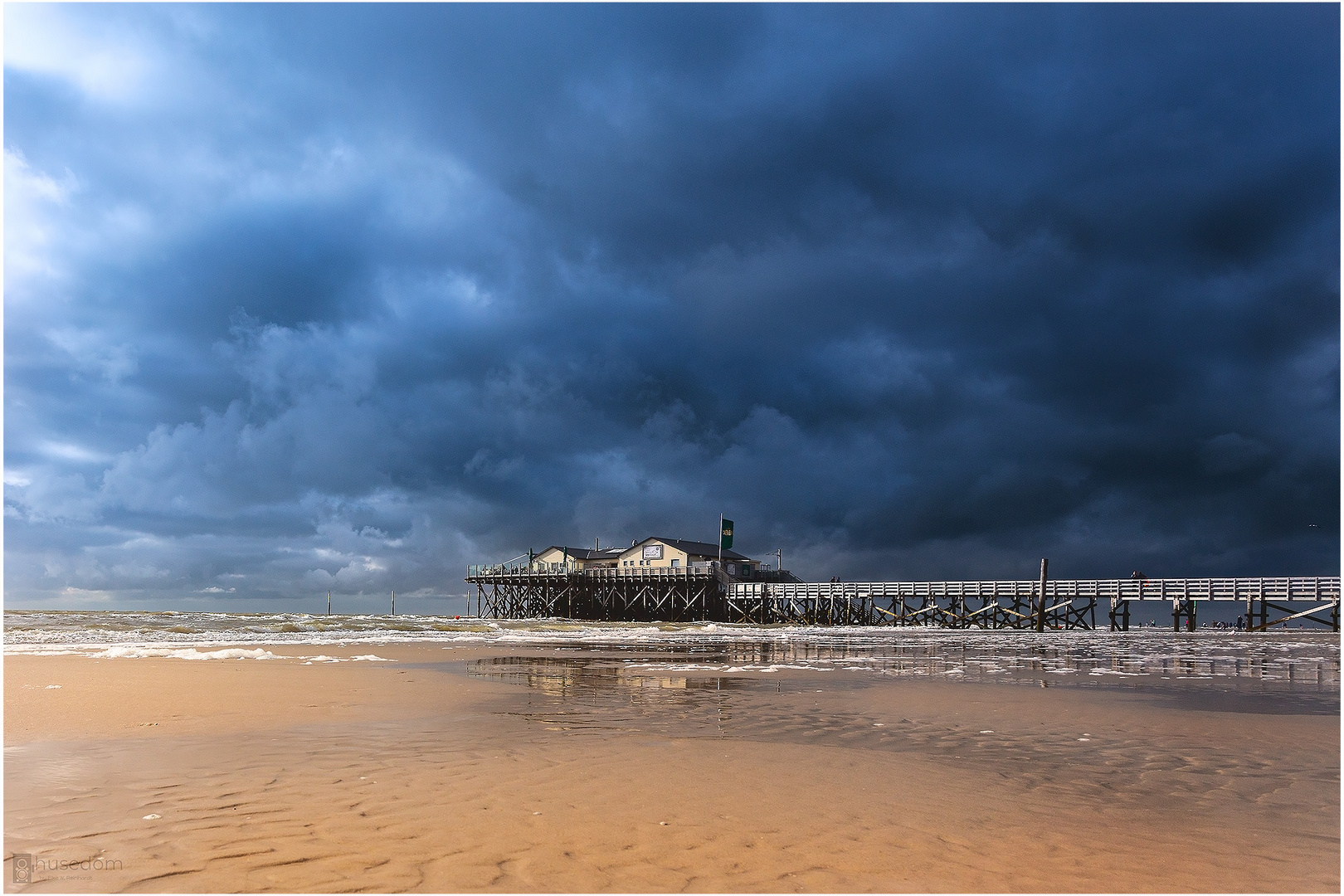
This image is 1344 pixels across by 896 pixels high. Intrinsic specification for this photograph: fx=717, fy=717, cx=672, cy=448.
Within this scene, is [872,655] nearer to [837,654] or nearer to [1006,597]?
[837,654]

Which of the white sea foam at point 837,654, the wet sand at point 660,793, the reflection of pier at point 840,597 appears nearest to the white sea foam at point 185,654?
the white sea foam at point 837,654

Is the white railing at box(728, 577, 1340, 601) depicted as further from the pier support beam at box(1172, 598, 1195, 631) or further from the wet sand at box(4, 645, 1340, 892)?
the wet sand at box(4, 645, 1340, 892)

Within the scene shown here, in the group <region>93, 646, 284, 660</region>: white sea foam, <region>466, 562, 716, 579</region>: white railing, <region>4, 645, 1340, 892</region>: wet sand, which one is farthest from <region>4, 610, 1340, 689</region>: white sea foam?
<region>466, 562, 716, 579</region>: white railing

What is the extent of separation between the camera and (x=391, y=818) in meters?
4.96

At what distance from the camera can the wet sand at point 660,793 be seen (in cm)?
418

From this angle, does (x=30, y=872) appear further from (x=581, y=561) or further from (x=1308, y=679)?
(x=581, y=561)

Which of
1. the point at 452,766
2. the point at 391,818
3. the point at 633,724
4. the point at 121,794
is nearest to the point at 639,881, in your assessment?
the point at 391,818

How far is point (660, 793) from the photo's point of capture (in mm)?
5730

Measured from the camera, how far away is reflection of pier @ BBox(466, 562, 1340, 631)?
43219mm

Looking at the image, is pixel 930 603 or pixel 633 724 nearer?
pixel 633 724

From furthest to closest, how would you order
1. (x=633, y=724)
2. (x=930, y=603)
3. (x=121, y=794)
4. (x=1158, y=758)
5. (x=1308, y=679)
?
(x=930, y=603) → (x=1308, y=679) → (x=633, y=724) → (x=1158, y=758) → (x=121, y=794)

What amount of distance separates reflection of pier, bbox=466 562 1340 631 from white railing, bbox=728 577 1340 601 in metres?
0.06

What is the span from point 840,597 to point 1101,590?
63.9 ft

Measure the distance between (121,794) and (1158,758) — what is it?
30.5ft
